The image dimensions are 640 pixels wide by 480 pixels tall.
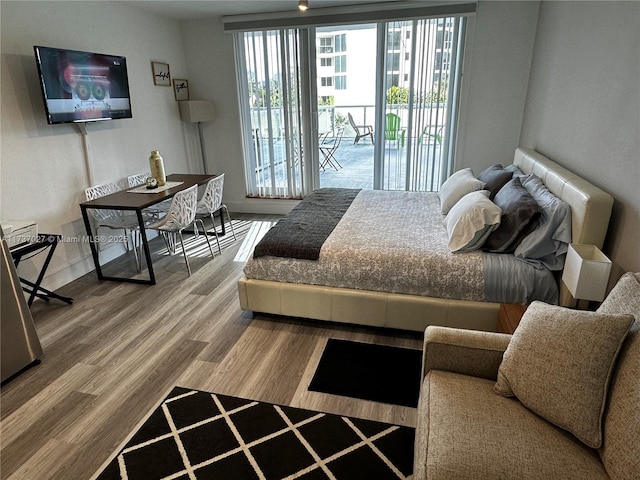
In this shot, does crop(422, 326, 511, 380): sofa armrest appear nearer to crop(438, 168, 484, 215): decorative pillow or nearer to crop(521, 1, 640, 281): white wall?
crop(521, 1, 640, 281): white wall

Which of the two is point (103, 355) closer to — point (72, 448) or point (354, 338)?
point (72, 448)

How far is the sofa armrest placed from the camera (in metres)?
1.52

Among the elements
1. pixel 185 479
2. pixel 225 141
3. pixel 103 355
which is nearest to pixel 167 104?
pixel 225 141

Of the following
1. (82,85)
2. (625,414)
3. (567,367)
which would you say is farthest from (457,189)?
(82,85)

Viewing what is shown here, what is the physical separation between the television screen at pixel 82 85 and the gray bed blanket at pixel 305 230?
6.70ft

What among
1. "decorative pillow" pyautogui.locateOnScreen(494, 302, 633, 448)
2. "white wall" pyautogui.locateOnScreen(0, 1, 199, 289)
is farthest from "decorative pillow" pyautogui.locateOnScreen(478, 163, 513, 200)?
"white wall" pyautogui.locateOnScreen(0, 1, 199, 289)

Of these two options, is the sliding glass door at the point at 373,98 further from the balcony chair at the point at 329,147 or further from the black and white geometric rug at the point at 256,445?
the black and white geometric rug at the point at 256,445

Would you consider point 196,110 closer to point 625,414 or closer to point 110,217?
point 110,217

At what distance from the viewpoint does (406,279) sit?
2402 millimetres

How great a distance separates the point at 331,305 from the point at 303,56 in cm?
338

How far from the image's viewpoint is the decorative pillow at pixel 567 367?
1200 mm

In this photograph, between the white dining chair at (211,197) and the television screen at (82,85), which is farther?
the white dining chair at (211,197)

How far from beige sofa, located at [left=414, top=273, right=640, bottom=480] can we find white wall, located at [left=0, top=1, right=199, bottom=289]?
3347mm

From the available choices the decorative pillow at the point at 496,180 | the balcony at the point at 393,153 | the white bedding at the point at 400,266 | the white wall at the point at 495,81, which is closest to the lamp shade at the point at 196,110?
the balcony at the point at 393,153
